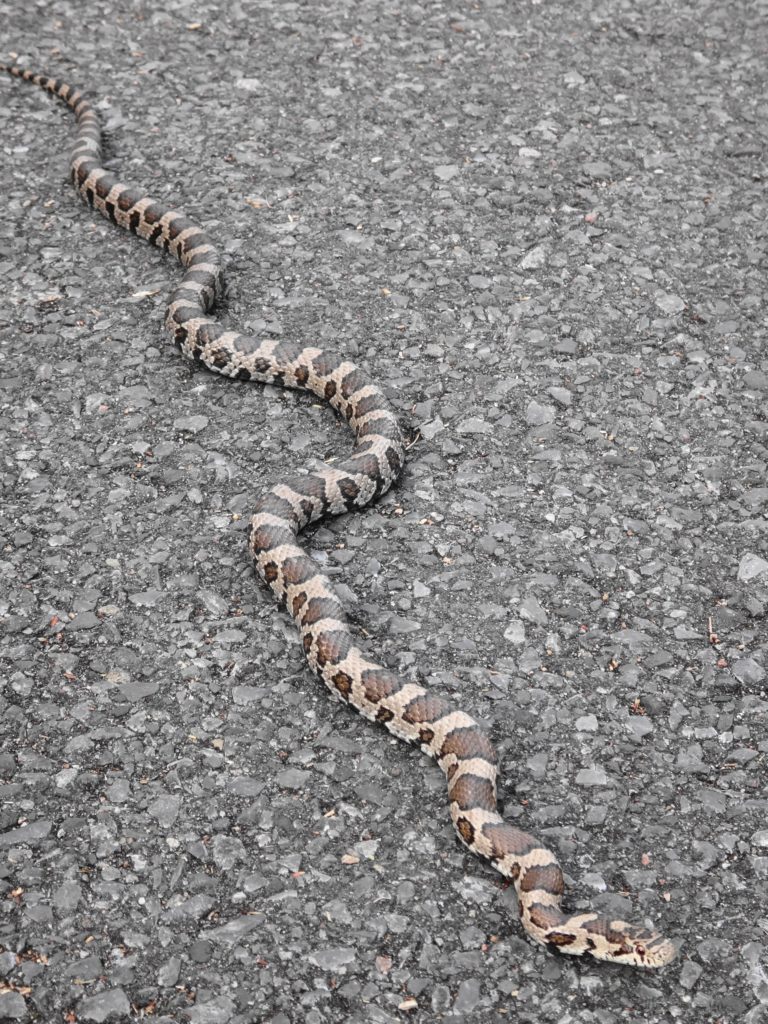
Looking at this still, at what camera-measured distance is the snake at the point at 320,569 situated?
5855 mm

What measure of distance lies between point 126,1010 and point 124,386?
205 inches

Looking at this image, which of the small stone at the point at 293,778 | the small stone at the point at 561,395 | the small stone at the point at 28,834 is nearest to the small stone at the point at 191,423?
the small stone at the point at 561,395

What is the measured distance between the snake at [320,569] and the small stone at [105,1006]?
1902 millimetres

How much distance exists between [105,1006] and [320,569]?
10.6ft

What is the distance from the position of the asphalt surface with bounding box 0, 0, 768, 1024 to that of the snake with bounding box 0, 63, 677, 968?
13 centimetres

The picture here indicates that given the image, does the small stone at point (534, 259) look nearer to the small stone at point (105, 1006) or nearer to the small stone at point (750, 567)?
the small stone at point (750, 567)

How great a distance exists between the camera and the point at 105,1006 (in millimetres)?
5402

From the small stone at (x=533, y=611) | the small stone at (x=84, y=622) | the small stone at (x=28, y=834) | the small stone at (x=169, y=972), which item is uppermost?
the small stone at (x=533, y=611)

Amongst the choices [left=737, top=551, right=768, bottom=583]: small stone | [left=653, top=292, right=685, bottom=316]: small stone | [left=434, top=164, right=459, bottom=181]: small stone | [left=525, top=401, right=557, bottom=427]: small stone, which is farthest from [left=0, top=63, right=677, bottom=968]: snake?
[left=653, top=292, right=685, bottom=316]: small stone

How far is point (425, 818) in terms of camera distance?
253 inches

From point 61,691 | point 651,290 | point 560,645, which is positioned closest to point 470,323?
point 651,290

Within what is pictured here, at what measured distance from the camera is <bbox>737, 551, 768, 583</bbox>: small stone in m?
7.83

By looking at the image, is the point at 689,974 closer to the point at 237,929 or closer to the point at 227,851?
the point at 237,929

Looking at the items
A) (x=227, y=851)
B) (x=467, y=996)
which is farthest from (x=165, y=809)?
(x=467, y=996)
